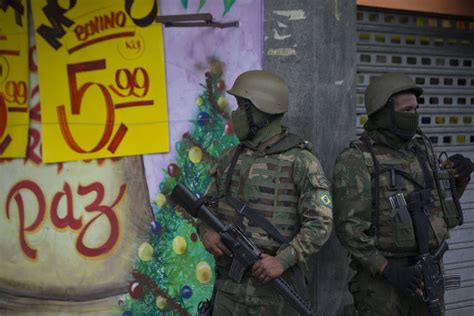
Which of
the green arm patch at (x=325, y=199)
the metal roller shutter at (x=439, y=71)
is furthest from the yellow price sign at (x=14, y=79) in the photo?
the metal roller shutter at (x=439, y=71)

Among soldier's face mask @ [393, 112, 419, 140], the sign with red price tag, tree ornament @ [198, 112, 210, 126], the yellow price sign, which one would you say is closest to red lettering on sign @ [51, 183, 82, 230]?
the sign with red price tag

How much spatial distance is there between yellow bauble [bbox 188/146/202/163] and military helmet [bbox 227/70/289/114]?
3.14ft

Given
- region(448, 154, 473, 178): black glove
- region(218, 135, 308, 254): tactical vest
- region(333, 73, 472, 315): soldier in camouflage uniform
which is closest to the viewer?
region(218, 135, 308, 254): tactical vest

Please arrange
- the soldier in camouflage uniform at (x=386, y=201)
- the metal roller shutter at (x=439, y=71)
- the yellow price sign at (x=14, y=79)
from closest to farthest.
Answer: the soldier in camouflage uniform at (x=386, y=201) < the yellow price sign at (x=14, y=79) < the metal roller shutter at (x=439, y=71)

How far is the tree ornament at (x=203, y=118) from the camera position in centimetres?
407

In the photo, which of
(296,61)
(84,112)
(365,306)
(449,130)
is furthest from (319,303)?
(449,130)

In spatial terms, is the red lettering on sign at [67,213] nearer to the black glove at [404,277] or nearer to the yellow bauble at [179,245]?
the yellow bauble at [179,245]

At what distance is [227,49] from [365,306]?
5.88 feet

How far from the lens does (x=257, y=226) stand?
3.08m

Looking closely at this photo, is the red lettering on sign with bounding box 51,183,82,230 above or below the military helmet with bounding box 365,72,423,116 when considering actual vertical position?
below

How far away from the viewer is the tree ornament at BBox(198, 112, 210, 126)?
407 centimetres

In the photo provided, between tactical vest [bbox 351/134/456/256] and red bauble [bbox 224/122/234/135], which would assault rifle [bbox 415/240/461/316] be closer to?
tactical vest [bbox 351/134/456/256]

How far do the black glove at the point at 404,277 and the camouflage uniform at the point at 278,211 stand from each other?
1.21 feet

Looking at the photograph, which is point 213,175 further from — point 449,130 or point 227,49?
point 449,130
